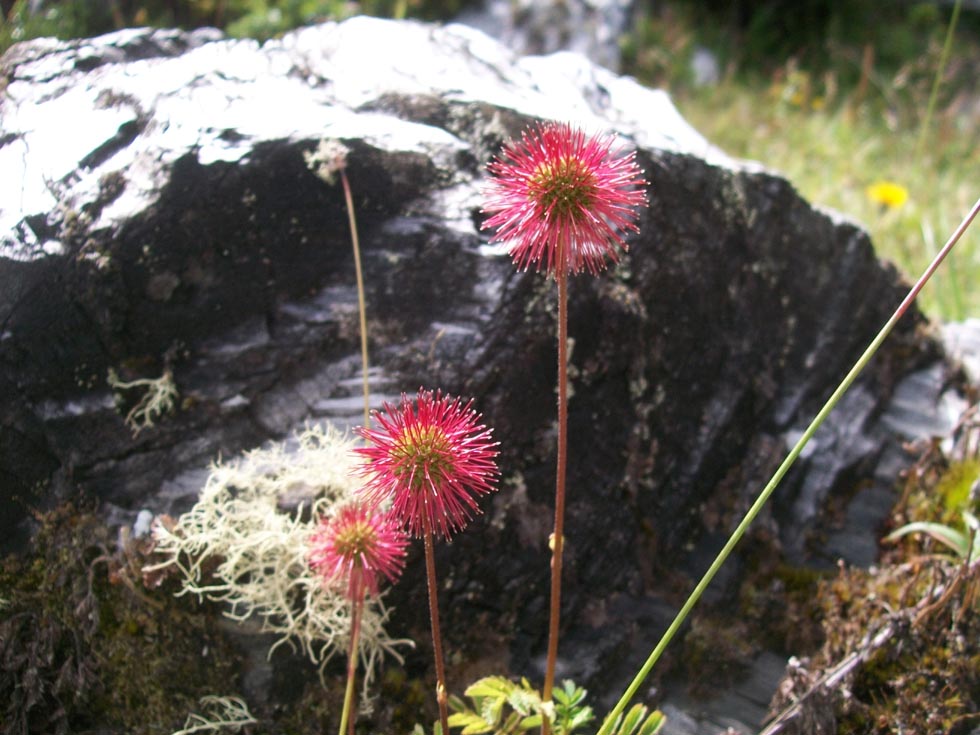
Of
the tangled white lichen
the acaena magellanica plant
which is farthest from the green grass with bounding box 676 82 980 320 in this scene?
the tangled white lichen

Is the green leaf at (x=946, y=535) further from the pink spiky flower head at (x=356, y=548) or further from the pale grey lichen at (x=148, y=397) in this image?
the pale grey lichen at (x=148, y=397)

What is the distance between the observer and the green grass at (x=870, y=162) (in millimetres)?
4961

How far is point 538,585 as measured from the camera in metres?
2.48

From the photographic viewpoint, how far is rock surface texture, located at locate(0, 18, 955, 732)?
227cm

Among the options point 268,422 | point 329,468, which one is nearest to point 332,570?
point 329,468

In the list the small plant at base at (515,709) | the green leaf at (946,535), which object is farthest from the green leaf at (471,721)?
the green leaf at (946,535)

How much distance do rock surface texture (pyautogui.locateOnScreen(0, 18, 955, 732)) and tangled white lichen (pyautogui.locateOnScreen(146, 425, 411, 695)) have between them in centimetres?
12

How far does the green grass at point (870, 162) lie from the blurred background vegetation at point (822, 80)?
0.05 ft

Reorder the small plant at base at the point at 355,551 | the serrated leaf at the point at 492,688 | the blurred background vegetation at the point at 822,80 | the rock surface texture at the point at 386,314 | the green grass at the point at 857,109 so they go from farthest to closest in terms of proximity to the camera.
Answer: the green grass at the point at 857,109, the blurred background vegetation at the point at 822,80, the rock surface texture at the point at 386,314, the serrated leaf at the point at 492,688, the small plant at base at the point at 355,551

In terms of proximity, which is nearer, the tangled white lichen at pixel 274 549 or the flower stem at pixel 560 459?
the flower stem at pixel 560 459

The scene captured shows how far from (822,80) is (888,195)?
8.77ft

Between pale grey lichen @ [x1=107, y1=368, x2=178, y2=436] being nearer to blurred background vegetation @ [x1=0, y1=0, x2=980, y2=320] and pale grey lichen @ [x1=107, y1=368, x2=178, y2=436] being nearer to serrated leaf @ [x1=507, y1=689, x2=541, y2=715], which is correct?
serrated leaf @ [x1=507, y1=689, x2=541, y2=715]

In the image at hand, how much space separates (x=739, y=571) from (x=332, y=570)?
1.68 m

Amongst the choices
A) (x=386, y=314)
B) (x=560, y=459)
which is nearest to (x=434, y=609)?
(x=560, y=459)
